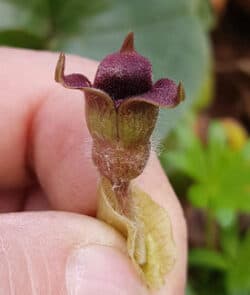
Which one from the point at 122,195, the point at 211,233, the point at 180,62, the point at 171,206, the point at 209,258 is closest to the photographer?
the point at 122,195

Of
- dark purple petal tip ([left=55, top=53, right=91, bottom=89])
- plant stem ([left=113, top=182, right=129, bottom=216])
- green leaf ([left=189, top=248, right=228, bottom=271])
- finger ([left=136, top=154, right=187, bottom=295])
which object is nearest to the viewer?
dark purple petal tip ([left=55, top=53, right=91, bottom=89])

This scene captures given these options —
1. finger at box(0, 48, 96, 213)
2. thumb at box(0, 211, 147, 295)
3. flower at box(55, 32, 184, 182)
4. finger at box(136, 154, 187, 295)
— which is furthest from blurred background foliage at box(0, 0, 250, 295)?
flower at box(55, 32, 184, 182)

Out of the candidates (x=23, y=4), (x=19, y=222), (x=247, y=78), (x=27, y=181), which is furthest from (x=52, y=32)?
(x=247, y=78)

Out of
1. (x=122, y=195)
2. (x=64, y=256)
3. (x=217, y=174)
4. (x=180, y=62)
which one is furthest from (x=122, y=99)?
(x=217, y=174)

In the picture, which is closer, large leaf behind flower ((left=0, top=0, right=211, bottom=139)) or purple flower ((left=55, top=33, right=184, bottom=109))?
purple flower ((left=55, top=33, right=184, bottom=109))

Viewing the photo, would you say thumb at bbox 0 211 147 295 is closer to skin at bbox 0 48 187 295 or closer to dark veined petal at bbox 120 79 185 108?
skin at bbox 0 48 187 295

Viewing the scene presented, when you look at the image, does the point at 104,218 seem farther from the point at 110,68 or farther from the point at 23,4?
the point at 23,4

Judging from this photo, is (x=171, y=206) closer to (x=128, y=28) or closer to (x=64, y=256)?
(x=64, y=256)
